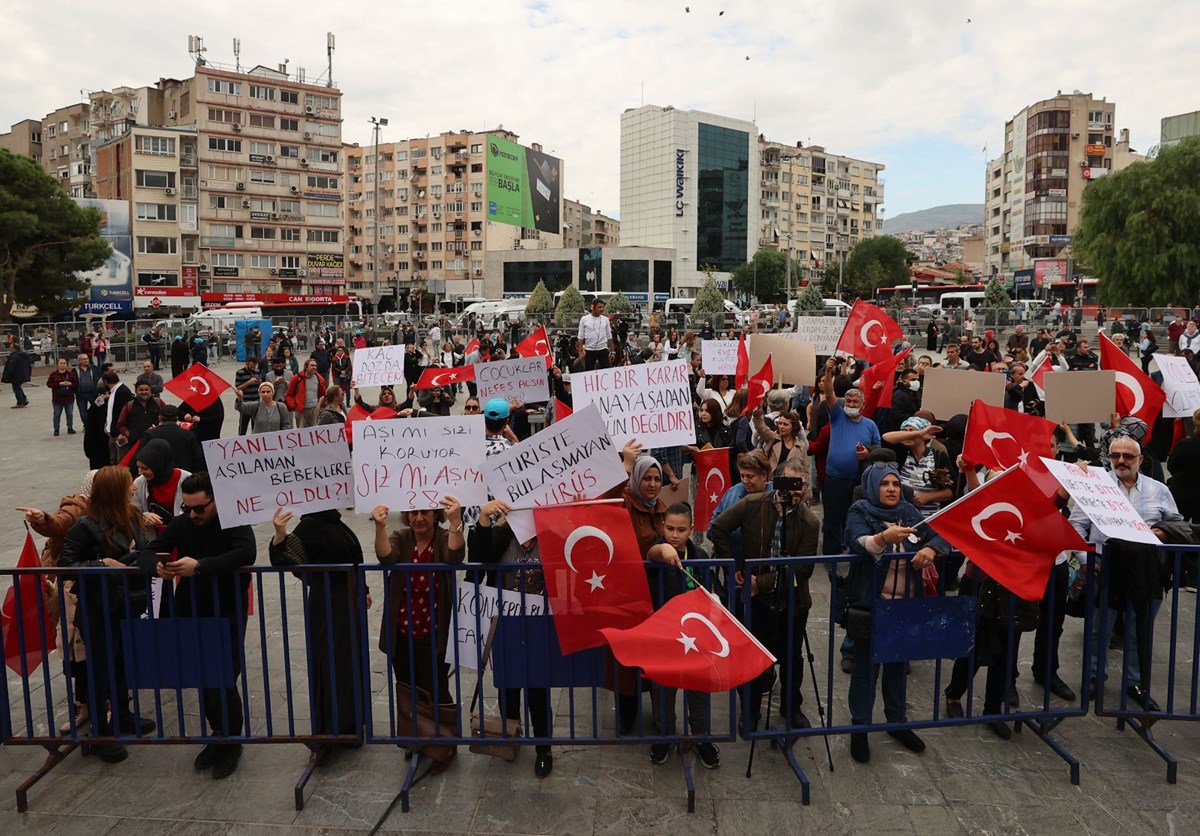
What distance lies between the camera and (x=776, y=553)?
5.23 meters

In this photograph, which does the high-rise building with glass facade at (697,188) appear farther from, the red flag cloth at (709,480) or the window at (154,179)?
the red flag cloth at (709,480)

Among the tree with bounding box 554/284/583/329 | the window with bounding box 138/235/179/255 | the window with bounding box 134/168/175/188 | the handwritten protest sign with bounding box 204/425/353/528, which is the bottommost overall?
the handwritten protest sign with bounding box 204/425/353/528

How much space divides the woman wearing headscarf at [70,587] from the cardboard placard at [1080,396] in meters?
8.23

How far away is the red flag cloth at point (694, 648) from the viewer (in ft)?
14.5

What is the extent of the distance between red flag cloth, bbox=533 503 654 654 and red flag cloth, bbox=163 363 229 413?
753cm

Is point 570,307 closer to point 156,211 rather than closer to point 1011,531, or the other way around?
point 156,211

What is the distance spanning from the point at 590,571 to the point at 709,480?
3.58 m

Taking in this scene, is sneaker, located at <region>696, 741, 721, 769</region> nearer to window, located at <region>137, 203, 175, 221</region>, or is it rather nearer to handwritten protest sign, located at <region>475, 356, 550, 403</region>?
handwritten protest sign, located at <region>475, 356, 550, 403</region>

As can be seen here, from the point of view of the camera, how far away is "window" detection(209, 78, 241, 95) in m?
76.9

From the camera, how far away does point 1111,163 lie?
95562 millimetres

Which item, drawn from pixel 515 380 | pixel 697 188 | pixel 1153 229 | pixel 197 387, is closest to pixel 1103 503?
pixel 515 380

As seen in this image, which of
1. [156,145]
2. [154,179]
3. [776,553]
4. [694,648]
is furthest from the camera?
[154,179]

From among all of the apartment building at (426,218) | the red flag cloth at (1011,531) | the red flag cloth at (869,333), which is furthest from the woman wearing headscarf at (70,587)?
the apartment building at (426,218)

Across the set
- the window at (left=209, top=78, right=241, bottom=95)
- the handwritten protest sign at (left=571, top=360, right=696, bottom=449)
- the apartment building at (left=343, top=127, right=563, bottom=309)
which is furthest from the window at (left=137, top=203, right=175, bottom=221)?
the handwritten protest sign at (left=571, top=360, right=696, bottom=449)
